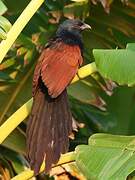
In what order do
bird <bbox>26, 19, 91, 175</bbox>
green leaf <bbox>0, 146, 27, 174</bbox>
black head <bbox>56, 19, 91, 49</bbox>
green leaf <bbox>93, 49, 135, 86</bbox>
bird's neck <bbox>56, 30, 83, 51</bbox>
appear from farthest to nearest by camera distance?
1. green leaf <bbox>0, 146, 27, 174</bbox>
2. black head <bbox>56, 19, 91, 49</bbox>
3. bird's neck <bbox>56, 30, 83, 51</bbox>
4. bird <bbox>26, 19, 91, 175</bbox>
5. green leaf <bbox>93, 49, 135, 86</bbox>

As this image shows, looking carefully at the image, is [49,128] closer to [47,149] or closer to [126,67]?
[47,149]

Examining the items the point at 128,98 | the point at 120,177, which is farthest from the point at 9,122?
the point at 128,98

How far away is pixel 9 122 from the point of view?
2012mm

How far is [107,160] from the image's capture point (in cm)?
151

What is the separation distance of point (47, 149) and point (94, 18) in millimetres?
1022

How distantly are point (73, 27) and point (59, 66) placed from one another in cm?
45

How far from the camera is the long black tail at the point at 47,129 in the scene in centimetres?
199

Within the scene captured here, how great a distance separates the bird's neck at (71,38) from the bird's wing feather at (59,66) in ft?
0.30

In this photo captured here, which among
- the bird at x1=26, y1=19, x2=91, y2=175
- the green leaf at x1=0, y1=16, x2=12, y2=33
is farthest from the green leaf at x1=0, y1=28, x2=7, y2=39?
the bird at x1=26, y1=19, x2=91, y2=175

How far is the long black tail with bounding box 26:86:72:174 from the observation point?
6.51 ft

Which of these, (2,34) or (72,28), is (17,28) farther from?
(72,28)

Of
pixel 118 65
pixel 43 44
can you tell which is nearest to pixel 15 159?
pixel 43 44

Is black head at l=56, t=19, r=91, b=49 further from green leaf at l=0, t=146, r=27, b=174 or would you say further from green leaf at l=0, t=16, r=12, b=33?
green leaf at l=0, t=146, r=27, b=174

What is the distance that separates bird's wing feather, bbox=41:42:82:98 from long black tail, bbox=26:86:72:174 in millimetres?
76
